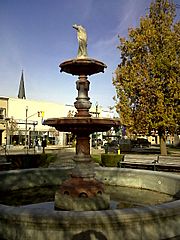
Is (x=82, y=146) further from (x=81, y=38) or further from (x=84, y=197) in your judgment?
(x=81, y=38)

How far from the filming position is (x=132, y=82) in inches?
1082

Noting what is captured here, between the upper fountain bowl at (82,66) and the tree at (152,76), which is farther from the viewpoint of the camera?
the tree at (152,76)

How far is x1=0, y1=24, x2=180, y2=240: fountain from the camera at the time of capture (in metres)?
5.80

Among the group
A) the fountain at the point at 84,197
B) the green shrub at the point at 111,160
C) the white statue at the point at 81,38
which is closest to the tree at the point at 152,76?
the green shrub at the point at 111,160

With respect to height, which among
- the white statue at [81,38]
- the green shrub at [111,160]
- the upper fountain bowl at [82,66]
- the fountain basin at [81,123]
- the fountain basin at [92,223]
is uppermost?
the white statue at [81,38]

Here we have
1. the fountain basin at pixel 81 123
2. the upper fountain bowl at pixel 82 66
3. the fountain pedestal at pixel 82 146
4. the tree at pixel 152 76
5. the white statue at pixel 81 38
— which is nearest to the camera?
the fountain basin at pixel 81 123

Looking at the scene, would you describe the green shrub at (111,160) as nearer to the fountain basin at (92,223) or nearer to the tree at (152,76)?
the tree at (152,76)

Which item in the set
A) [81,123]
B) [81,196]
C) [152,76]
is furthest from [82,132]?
[152,76]

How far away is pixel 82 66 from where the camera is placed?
898 cm

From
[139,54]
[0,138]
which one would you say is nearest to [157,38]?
[139,54]

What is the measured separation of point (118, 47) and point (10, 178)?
68.5 feet

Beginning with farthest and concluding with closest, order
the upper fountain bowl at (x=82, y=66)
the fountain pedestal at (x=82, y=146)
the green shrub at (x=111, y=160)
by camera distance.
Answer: the green shrub at (x=111, y=160) < the upper fountain bowl at (x=82, y=66) < the fountain pedestal at (x=82, y=146)

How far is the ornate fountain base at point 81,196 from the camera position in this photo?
8.27m

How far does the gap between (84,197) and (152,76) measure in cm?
2147
